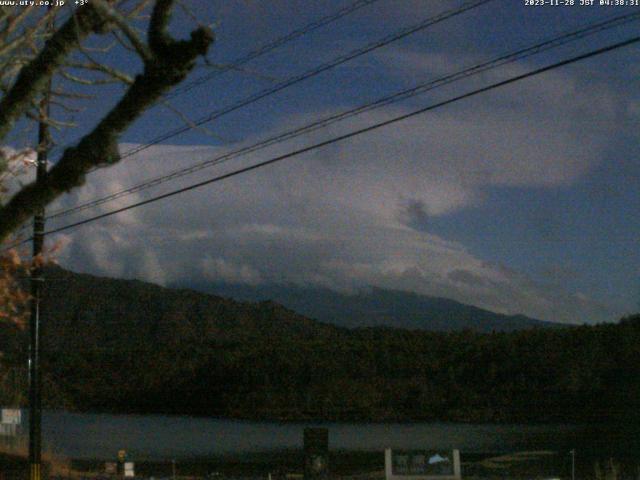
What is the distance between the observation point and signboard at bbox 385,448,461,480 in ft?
68.2

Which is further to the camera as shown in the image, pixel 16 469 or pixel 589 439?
pixel 589 439

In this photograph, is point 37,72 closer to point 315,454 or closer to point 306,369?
point 315,454

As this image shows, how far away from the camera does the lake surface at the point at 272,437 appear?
29.2 meters

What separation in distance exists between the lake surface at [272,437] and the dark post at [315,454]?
7720mm

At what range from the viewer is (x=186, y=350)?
43.8 metres

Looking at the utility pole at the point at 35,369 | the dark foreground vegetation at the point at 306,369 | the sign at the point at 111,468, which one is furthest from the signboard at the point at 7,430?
the utility pole at the point at 35,369

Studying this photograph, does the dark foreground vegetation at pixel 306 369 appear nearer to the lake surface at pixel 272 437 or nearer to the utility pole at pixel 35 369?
the lake surface at pixel 272 437

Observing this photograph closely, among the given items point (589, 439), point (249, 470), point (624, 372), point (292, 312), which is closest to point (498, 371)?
point (624, 372)

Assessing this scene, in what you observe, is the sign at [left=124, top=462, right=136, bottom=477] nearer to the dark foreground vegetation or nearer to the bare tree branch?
the dark foreground vegetation

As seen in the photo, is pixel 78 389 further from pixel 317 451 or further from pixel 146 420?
pixel 317 451

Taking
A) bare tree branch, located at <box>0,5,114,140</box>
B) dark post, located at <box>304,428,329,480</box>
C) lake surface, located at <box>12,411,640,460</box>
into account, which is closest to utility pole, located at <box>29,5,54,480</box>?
dark post, located at <box>304,428,329,480</box>

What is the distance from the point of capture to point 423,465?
20.9m

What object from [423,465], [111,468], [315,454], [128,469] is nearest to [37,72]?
[315,454]

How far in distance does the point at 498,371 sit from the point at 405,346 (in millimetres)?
7196
